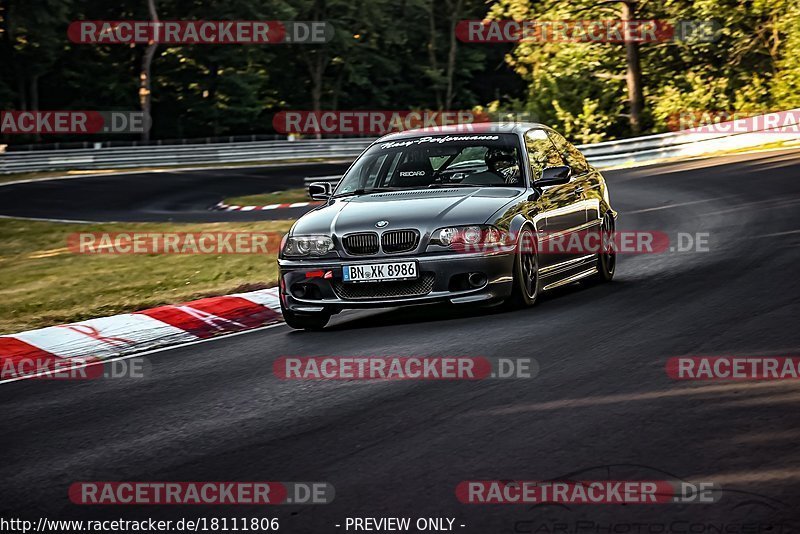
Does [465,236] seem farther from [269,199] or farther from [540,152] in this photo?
[269,199]

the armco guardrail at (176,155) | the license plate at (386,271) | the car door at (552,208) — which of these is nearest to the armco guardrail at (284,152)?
the armco guardrail at (176,155)

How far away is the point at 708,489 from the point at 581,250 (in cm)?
631

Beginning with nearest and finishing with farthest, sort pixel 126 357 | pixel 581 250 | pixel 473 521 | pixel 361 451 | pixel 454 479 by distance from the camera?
pixel 473 521
pixel 454 479
pixel 361 451
pixel 126 357
pixel 581 250

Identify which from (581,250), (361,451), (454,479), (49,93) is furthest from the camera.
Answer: (49,93)

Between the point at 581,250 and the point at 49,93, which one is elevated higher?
the point at 49,93

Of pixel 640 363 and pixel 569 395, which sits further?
pixel 640 363

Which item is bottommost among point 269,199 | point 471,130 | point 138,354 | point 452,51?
point 138,354

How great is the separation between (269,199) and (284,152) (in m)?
22.5

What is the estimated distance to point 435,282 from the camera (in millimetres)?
9398

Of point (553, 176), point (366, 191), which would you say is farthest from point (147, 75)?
point (553, 176)

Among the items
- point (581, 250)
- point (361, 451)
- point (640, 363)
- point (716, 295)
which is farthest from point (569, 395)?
point (581, 250)

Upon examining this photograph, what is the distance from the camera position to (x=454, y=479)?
518 cm

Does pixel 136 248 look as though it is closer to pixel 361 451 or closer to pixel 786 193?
pixel 786 193

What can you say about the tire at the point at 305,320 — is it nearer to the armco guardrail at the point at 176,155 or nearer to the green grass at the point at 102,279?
the green grass at the point at 102,279
